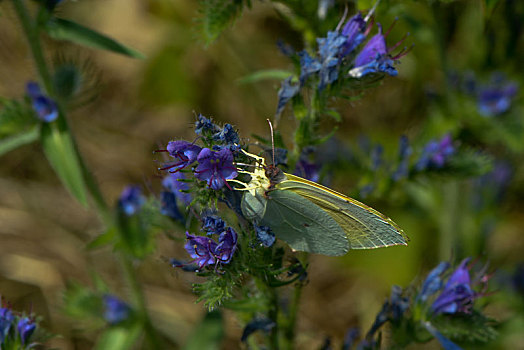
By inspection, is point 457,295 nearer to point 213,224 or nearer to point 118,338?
point 213,224

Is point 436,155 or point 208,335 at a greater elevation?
point 436,155

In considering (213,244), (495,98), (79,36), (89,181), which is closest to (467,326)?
(213,244)

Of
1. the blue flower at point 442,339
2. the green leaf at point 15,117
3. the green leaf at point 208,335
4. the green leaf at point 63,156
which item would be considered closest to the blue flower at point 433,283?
the blue flower at point 442,339

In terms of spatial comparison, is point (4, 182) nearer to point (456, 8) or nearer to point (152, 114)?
point (152, 114)

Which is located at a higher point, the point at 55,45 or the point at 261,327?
the point at 55,45

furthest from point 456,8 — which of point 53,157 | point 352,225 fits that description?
point 53,157

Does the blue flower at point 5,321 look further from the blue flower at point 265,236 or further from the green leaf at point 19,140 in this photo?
the blue flower at point 265,236
